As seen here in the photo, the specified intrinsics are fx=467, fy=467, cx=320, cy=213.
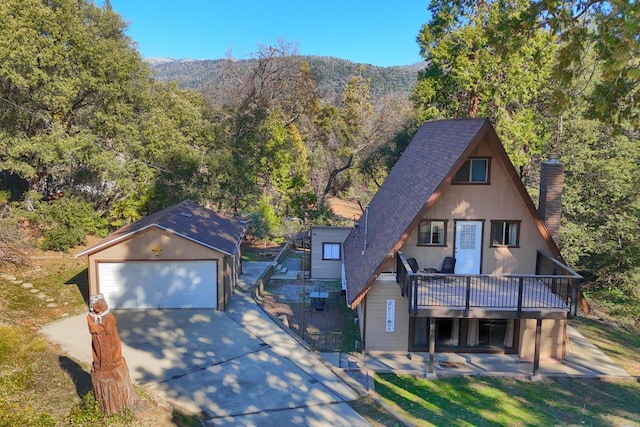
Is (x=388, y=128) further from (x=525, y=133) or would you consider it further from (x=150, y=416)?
(x=150, y=416)

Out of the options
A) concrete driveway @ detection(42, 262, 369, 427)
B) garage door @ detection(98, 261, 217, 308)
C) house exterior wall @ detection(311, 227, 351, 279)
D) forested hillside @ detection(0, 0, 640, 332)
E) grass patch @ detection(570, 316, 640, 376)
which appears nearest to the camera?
concrete driveway @ detection(42, 262, 369, 427)

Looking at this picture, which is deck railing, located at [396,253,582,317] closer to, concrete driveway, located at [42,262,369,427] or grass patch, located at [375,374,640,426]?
grass patch, located at [375,374,640,426]

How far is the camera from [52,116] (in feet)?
82.6

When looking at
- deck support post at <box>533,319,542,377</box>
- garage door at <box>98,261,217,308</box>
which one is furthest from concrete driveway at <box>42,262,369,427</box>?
deck support post at <box>533,319,542,377</box>

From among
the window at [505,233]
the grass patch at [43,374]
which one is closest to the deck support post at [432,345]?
→ the window at [505,233]

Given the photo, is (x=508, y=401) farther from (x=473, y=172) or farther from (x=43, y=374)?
(x=43, y=374)

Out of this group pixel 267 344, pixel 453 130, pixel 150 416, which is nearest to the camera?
pixel 150 416

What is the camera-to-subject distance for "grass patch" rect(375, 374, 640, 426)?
10.9m

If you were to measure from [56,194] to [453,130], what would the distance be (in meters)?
24.4

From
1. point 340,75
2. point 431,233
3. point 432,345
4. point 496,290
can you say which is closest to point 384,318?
point 432,345

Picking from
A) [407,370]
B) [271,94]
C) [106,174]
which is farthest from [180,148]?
[407,370]

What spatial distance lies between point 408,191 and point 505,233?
3504 millimetres

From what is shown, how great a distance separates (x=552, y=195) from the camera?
15453 millimetres

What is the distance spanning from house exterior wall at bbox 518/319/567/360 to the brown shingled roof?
4777 mm
